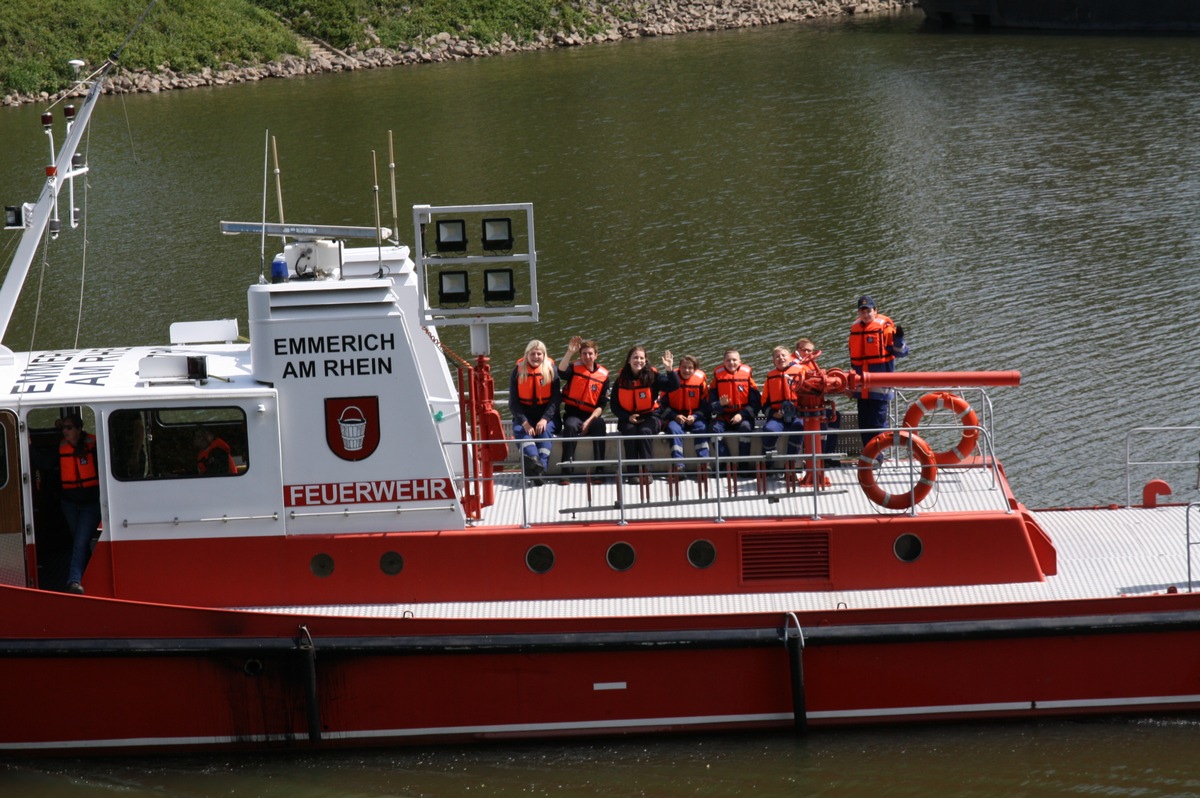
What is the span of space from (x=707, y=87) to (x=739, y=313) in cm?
1822

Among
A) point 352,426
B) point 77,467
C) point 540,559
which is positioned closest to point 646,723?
point 540,559

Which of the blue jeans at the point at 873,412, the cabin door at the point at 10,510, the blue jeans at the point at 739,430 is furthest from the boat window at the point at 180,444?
the blue jeans at the point at 873,412

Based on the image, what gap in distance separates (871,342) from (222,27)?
3568 centimetres

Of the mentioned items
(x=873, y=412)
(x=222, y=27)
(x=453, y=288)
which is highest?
(x=222, y=27)

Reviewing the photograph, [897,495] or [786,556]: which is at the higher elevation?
[897,495]

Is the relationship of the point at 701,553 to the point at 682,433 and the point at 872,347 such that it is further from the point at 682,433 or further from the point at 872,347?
the point at 872,347

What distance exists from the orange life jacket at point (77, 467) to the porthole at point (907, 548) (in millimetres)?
5360

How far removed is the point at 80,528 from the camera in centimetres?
929

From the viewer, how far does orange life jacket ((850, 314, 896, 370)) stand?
10992mm

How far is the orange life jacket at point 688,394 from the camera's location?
10.4 m

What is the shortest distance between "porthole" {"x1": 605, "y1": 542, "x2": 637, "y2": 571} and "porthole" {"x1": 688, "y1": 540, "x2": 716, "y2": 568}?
1.28 feet

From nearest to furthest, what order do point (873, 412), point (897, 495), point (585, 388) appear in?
point (897, 495), point (585, 388), point (873, 412)

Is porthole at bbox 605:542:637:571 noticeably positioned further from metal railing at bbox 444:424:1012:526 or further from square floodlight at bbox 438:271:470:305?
square floodlight at bbox 438:271:470:305

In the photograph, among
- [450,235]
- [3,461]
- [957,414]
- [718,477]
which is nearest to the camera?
[3,461]
